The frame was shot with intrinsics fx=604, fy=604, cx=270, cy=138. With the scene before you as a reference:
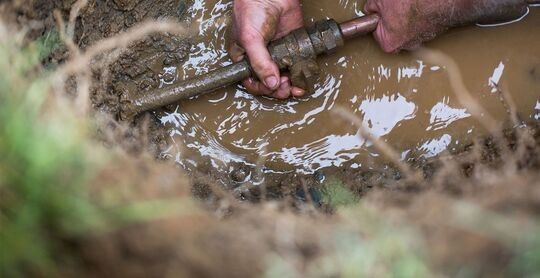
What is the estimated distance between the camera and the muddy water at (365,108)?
2592 millimetres

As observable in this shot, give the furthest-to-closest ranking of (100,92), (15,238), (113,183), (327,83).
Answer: (327,83) → (100,92) → (113,183) → (15,238)

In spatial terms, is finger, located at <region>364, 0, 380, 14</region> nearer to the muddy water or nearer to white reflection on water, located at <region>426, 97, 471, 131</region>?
the muddy water

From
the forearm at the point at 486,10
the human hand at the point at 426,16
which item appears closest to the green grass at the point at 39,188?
the human hand at the point at 426,16

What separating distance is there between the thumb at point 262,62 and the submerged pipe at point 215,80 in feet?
0.13

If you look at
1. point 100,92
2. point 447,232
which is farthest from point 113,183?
point 100,92

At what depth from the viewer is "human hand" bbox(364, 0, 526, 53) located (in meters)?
2.52

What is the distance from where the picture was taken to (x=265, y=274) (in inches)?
51.2

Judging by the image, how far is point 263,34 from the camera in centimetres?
253

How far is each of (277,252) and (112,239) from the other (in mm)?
356

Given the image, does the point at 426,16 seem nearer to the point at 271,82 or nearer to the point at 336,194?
the point at 271,82

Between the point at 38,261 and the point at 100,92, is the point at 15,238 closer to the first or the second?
the point at 38,261

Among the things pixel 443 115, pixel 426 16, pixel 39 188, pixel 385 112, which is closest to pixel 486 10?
pixel 426 16

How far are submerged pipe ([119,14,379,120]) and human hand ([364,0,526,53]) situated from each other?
0.09m

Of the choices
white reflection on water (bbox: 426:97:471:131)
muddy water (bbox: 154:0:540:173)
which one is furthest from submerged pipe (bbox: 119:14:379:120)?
white reflection on water (bbox: 426:97:471:131)
